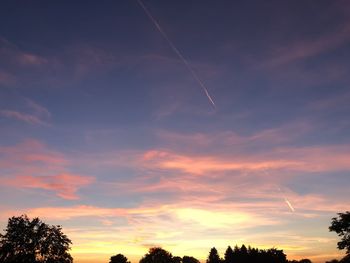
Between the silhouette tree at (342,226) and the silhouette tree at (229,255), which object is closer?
the silhouette tree at (342,226)

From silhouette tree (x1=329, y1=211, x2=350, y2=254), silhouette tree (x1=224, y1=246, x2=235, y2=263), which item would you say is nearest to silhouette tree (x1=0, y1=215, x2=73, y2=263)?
silhouette tree (x1=329, y1=211, x2=350, y2=254)

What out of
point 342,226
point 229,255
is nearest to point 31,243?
point 342,226

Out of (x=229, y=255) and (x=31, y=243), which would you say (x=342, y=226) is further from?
(x=229, y=255)

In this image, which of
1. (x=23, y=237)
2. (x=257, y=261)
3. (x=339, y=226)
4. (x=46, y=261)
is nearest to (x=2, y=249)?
(x=23, y=237)

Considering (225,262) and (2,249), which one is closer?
(2,249)

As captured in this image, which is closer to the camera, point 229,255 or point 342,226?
point 342,226

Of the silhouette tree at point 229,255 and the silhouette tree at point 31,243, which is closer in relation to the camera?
the silhouette tree at point 31,243

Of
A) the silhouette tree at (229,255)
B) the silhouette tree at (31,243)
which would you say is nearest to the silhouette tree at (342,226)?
the silhouette tree at (31,243)

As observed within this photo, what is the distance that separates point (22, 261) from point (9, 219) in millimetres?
10889

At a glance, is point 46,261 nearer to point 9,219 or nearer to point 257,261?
point 9,219

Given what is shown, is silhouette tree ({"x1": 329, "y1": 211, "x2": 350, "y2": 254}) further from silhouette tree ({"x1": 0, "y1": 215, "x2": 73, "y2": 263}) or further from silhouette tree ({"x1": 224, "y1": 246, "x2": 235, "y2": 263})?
silhouette tree ({"x1": 224, "y1": 246, "x2": 235, "y2": 263})

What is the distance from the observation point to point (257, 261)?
13862cm

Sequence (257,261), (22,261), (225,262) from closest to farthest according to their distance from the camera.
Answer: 1. (22,261)
2. (257,261)
3. (225,262)

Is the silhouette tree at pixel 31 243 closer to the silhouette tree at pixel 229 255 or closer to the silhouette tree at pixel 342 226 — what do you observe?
the silhouette tree at pixel 342 226
